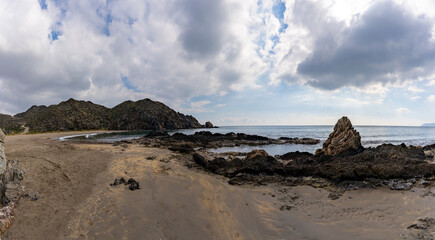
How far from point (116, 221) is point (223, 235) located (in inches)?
133

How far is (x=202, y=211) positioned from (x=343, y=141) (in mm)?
16404

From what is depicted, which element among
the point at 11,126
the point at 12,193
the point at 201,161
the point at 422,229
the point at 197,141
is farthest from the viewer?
the point at 11,126

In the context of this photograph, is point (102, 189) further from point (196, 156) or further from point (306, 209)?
point (306, 209)

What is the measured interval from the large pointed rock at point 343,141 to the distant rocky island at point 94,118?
3760 inches

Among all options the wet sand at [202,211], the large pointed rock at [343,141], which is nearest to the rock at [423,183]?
the wet sand at [202,211]

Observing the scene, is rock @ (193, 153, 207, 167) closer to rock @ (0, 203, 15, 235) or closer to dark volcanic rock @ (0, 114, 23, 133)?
rock @ (0, 203, 15, 235)

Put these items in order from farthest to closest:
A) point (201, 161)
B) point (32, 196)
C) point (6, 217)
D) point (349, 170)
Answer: point (201, 161) → point (349, 170) → point (32, 196) → point (6, 217)

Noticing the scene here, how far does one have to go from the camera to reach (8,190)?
19.7 feet

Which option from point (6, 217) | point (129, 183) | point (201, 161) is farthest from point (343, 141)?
point (6, 217)

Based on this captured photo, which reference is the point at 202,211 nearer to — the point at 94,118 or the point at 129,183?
the point at 129,183

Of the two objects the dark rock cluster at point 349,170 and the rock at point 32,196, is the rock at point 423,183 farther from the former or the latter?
the rock at point 32,196

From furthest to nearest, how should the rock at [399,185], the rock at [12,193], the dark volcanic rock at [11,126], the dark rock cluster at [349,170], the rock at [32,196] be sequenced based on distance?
the dark volcanic rock at [11,126]
the dark rock cluster at [349,170]
the rock at [399,185]
the rock at [32,196]
the rock at [12,193]

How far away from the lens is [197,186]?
27.8ft

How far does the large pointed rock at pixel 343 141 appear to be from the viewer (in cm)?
1622
